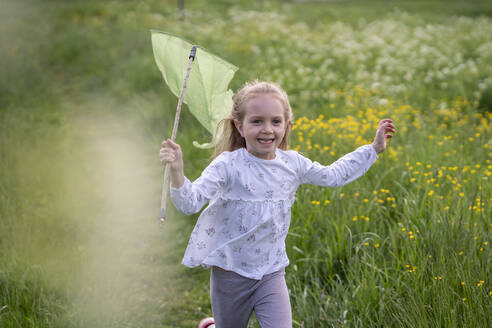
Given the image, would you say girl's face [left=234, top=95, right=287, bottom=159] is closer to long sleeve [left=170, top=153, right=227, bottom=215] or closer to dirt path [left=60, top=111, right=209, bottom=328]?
long sleeve [left=170, top=153, right=227, bottom=215]

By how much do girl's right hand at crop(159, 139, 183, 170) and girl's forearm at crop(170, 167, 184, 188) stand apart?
0.04 ft

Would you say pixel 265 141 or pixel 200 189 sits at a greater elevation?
pixel 265 141

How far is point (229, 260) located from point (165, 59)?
102 centimetres

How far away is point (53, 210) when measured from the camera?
14.5 ft

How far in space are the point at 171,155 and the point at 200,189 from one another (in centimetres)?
25

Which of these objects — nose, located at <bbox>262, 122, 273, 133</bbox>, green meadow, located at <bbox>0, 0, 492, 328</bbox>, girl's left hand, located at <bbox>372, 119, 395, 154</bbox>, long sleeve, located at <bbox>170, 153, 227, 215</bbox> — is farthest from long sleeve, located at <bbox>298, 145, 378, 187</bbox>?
green meadow, located at <bbox>0, 0, 492, 328</bbox>

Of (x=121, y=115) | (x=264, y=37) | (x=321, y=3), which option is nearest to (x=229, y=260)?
(x=121, y=115)

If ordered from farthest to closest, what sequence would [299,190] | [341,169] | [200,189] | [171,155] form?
[299,190], [341,169], [200,189], [171,155]

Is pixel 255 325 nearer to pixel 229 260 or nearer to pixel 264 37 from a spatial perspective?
pixel 229 260

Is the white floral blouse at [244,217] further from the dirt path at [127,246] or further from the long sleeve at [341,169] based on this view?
the dirt path at [127,246]

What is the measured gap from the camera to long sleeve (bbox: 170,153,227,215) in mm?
1931

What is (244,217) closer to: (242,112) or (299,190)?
(242,112)

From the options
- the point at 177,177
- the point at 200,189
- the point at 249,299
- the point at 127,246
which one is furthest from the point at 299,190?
the point at 177,177

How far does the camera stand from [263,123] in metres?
2.24
